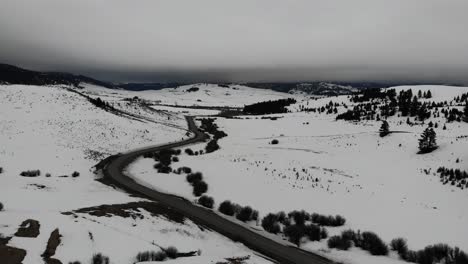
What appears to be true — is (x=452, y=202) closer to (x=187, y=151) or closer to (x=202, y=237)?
(x=202, y=237)

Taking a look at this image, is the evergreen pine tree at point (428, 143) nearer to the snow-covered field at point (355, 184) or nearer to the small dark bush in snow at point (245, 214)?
the snow-covered field at point (355, 184)

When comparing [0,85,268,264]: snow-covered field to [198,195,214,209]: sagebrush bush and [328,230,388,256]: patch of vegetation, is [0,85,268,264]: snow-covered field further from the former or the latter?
[328,230,388,256]: patch of vegetation

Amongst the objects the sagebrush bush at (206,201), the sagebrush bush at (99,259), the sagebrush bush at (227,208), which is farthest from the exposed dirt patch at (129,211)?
the sagebrush bush at (99,259)

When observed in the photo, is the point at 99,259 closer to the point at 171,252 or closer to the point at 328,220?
the point at 171,252

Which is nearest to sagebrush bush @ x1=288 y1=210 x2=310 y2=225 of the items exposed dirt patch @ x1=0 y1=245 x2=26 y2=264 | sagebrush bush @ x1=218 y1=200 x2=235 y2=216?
sagebrush bush @ x1=218 y1=200 x2=235 y2=216

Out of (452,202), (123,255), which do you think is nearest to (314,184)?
(452,202)
